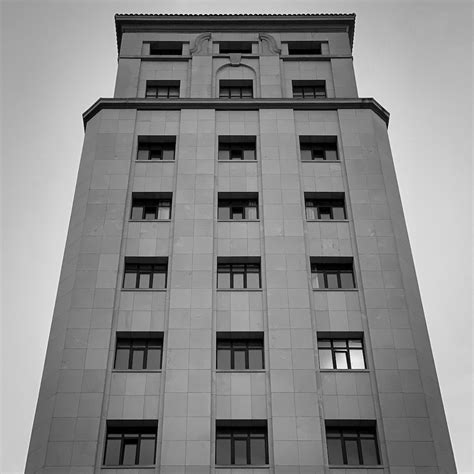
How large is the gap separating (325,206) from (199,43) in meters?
17.0

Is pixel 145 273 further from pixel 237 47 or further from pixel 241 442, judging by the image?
pixel 237 47

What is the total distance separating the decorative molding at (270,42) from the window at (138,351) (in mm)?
23389

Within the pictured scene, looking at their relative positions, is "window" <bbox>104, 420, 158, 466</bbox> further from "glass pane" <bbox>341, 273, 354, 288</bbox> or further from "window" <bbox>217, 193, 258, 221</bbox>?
"window" <bbox>217, 193, 258, 221</bbox>

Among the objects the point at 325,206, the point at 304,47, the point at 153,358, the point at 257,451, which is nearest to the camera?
the point at 257,451

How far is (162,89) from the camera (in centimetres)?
4531

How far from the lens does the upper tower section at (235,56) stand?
44750mm

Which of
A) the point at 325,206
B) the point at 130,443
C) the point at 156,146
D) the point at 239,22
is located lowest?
the point at 130,443

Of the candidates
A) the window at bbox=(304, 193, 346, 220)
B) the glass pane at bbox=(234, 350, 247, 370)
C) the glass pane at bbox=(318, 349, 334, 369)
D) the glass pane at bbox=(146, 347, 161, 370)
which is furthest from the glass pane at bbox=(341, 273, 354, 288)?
the glass pane at bbox=(146, 347, 161, 370)

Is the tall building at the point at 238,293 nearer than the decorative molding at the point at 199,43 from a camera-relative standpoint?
Yes

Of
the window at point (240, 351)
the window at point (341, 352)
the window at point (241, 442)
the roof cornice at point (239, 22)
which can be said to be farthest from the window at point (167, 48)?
the window at point (241, 442)

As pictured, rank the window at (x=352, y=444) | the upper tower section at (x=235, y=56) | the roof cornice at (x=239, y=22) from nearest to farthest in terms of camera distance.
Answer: the window at (x=352, y=444)
the upper tower section at (x=235, y=56)
the roof cornice at (x=239, y=22)

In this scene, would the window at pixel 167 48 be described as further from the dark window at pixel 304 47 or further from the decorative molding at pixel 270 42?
the dark window at pixel 304 47

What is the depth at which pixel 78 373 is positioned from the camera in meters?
30.0

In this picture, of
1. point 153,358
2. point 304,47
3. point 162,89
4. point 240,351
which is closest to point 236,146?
point 162,89
